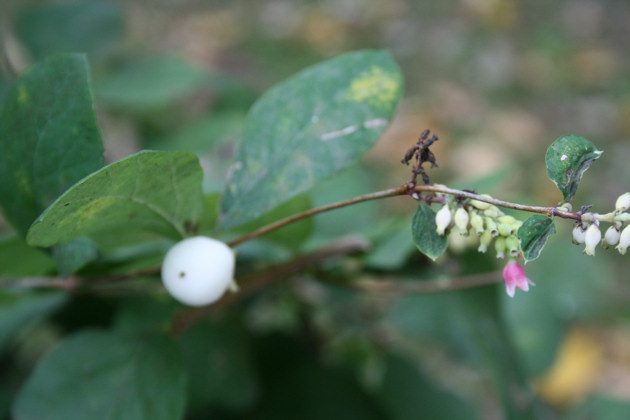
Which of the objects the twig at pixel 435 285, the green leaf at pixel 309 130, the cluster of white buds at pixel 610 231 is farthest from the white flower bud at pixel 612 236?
the twig at pixel 435 285

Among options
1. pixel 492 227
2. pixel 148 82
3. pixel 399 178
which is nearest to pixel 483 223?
pixel 492 227

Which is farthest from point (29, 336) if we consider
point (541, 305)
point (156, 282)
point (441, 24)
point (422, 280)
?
point (441, 24)

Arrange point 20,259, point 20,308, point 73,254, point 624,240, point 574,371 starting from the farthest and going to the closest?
1. point 574,371
2. point 20,308
3. point 20,259
4. point 73,254
5. point 624,240

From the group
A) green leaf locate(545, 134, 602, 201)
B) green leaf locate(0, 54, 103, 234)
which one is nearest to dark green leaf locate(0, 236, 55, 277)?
green leaf locate(0, 54, 103, 234)

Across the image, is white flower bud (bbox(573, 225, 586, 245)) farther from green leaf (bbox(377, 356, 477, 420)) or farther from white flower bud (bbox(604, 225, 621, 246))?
green leaf (bbox(377, 356, 477, 420))

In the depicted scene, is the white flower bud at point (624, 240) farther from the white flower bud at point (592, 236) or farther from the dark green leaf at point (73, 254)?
the dark green leaf at point (73, 254)

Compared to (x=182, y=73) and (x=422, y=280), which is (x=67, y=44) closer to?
(x=182, y=73)

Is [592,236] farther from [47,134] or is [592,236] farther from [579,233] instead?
[47,134]

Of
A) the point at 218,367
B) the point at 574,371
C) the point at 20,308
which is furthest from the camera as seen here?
the point at 574,371
